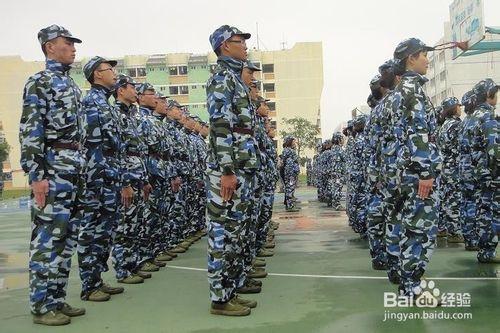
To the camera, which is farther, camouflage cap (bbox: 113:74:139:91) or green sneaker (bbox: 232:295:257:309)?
camouflage cap (bbox: 113:74:139:91)

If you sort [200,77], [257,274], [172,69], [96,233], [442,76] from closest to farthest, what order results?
[96,233]
[257,274]
[200,77]
[172,69]
[442,76]

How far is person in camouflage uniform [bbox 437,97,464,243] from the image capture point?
7.65 metres

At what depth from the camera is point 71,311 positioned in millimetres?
4391

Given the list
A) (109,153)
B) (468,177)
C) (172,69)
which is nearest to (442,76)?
(172,69)

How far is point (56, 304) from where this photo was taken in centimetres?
432

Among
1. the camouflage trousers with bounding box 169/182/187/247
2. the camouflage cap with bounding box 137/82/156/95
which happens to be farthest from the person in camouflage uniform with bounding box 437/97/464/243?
the camouflage cap with bounding box 137/82/156/95

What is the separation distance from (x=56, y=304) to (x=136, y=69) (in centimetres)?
5891

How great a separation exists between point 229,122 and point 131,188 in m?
1.82

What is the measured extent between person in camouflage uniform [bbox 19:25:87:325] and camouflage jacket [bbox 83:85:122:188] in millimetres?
558

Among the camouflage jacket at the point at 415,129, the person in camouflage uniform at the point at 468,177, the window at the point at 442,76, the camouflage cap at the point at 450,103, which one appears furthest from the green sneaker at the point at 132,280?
the window at the point at 442,76

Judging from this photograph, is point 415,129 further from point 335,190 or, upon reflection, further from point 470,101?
point 335,190

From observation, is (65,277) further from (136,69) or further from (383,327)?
(136,69)

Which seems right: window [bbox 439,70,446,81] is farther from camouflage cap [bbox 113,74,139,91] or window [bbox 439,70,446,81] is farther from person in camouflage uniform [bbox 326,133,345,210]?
camouflage cap [bbox 113,74,139,91]

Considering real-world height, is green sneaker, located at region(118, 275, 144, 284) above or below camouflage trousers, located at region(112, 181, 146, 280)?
below
